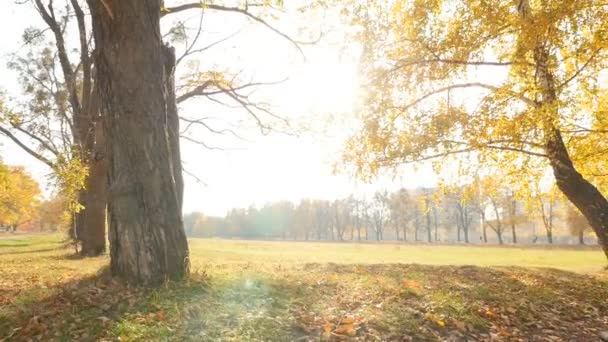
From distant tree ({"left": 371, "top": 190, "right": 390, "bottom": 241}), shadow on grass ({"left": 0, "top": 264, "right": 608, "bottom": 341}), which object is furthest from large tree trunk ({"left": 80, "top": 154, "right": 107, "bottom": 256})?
distant tree ({"left": 371, "top": 190, "right": 390, "bottom": 241})

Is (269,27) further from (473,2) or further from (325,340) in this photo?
(325,340)

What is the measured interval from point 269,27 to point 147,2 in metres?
3.69

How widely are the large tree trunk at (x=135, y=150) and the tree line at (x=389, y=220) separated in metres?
54.6

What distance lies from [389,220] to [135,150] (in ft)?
295

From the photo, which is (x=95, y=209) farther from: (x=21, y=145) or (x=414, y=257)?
(x=414, y=257)

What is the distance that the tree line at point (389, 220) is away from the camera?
63.1 meters

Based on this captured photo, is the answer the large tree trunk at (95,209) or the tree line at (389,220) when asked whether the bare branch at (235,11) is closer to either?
the large tree trunk at (95,209)

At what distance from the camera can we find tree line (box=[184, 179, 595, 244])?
2484 inches

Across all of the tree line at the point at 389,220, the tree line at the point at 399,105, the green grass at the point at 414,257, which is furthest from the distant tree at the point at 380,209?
the tree line at the point at 399,105

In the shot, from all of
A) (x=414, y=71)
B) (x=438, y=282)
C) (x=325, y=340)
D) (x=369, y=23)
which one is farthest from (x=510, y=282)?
(x=369, y=23)

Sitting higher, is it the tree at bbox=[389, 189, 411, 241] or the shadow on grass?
the tree at bbox=[389, 189, 411, 241]

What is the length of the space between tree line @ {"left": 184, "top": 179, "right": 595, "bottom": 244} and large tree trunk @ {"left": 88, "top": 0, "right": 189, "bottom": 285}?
54.6m

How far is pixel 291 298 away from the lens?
21.6ft

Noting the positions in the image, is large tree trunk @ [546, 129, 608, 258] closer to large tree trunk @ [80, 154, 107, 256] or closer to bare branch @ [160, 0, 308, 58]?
bare branch @ [160, 0, 308, 58]
